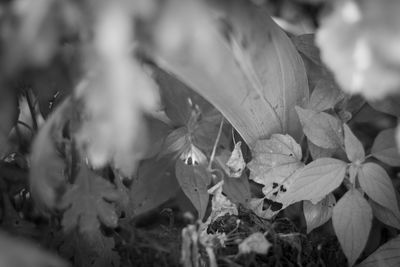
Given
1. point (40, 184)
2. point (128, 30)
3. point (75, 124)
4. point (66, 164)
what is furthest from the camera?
point (66, 164)

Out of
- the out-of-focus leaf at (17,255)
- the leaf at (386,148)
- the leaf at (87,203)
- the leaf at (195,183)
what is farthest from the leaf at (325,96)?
the out-of-focus leaf at (17,255)

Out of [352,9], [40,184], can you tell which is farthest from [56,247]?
[352,9]

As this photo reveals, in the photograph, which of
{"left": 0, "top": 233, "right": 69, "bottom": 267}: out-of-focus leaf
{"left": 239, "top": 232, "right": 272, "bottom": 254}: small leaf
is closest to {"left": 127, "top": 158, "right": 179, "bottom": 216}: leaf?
{"left": 239, "top": 232, "right": 272, "bottom": 254}: small leaf

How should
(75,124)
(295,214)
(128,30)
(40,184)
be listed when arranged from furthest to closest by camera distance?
1. (295,214)
2. (75,124)
3. (40,184)
4. (128,30)

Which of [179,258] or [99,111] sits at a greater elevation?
[99,111]

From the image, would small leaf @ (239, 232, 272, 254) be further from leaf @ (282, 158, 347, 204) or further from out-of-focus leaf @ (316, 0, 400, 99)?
out-of-focus leaf @ (316, 0, 400, 99)

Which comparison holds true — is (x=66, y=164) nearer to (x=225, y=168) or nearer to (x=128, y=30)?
(x=225, y=168)
